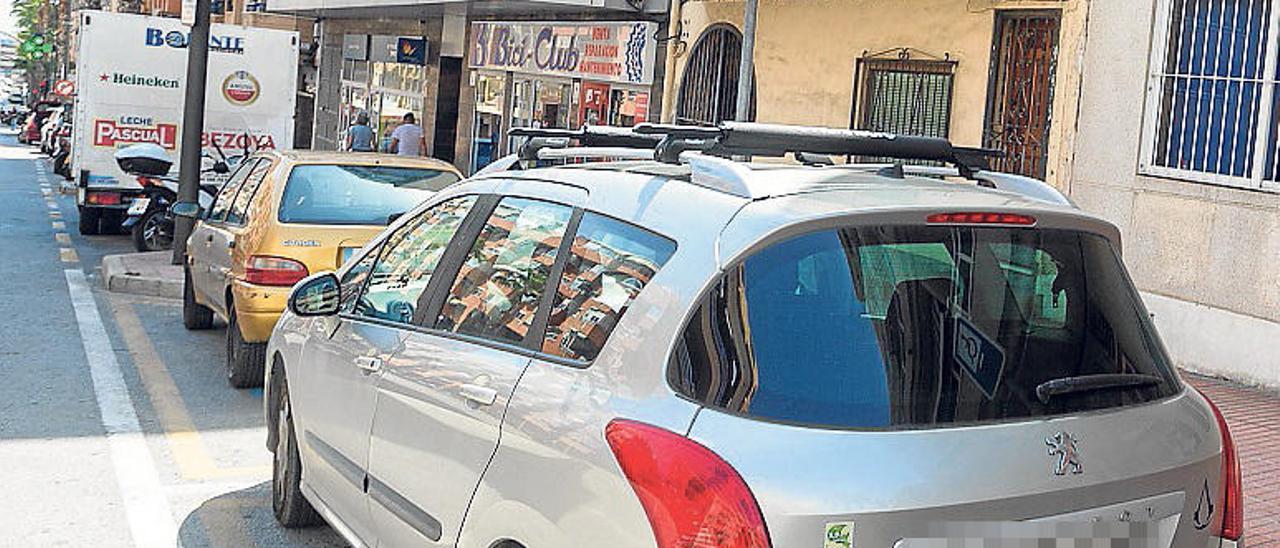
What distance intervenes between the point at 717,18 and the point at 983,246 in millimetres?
14129

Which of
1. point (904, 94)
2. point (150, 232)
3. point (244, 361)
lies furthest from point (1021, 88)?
point (150, 232)

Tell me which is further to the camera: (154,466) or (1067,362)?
(154,466)

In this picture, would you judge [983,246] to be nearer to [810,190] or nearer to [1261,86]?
[810,190]

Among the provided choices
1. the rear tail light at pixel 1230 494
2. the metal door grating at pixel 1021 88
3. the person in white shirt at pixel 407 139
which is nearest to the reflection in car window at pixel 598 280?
the rear tail light at pixel 1230 494

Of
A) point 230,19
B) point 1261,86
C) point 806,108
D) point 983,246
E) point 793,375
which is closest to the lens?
point 793,375

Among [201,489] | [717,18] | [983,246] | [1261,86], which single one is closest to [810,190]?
[983,246]

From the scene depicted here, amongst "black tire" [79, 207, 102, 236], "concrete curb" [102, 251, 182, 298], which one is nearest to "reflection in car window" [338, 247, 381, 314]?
"concrete curb" [102, 251, 182, 298]

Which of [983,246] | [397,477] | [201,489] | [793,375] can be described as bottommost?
[201,489]

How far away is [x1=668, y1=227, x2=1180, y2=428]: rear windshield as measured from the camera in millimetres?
3248

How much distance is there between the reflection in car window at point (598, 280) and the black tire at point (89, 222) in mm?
16118

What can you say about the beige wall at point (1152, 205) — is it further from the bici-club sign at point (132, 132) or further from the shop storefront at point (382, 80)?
the shop storefront at point (382, 80)

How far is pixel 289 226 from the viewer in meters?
9.12

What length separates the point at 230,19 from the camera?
1761 inches

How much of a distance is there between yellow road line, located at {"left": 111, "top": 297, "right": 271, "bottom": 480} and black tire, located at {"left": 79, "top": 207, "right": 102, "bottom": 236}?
285 inches
